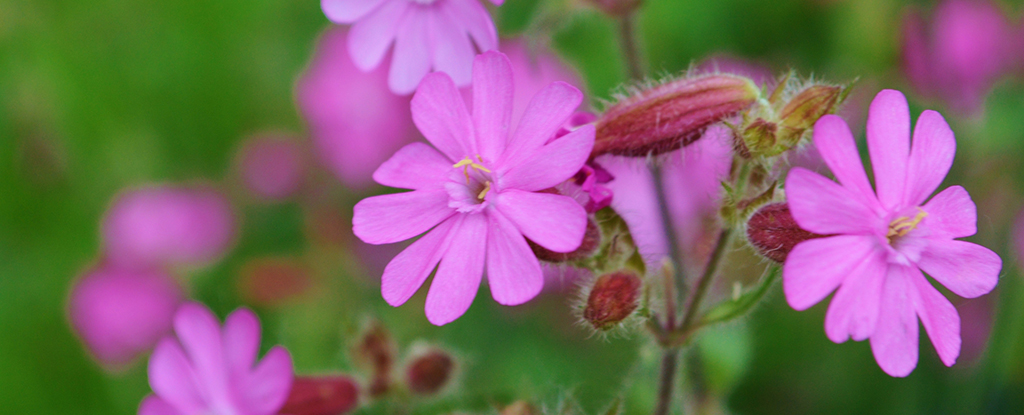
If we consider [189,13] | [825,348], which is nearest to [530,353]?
[825,348]

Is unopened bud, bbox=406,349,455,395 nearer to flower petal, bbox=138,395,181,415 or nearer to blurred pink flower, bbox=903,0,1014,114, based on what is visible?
flower petal, bbox=138,395,181,415

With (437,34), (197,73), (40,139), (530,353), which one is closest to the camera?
(437,34)

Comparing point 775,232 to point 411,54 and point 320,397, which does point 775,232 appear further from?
point 320,397

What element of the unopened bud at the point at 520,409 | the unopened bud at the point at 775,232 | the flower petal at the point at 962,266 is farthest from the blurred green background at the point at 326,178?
the flower petal at the point at 962,266

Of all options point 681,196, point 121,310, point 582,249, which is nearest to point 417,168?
point 582,249

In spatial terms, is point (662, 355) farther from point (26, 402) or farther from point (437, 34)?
point (26, 402)

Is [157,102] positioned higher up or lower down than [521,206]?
higher up
